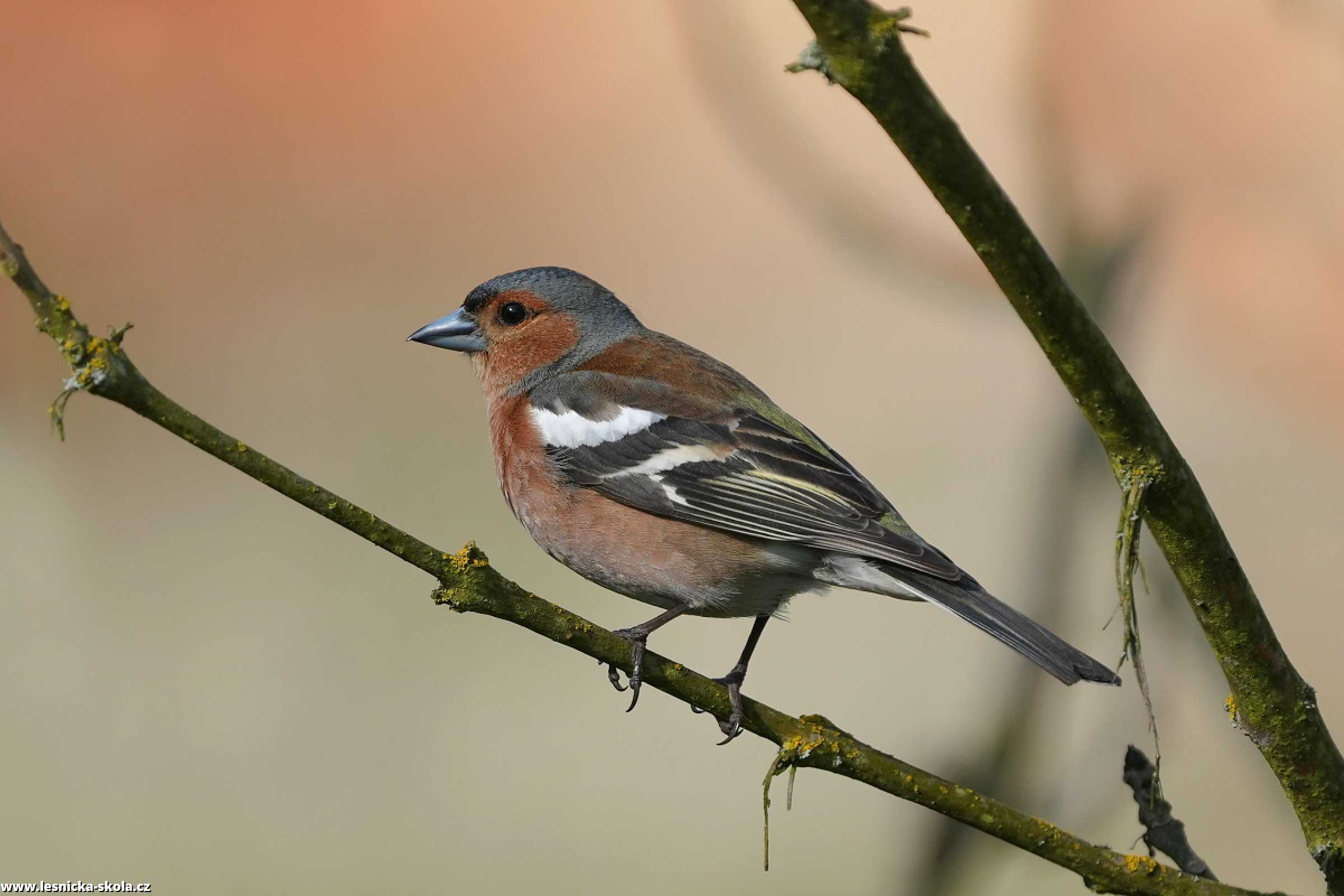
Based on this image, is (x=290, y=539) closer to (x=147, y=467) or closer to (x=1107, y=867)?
(x=147, y=467)

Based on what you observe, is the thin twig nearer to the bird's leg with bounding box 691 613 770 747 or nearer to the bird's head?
the bird's leg with bounding box 691 613 770 747

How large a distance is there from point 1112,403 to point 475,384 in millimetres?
4800

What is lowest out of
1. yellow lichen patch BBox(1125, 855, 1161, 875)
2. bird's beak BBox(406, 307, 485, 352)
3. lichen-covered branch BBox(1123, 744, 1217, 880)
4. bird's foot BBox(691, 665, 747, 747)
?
yellow lichen patch BBox(1125, 855, 1161, 875)

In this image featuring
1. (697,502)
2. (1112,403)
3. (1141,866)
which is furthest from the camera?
(697,502)

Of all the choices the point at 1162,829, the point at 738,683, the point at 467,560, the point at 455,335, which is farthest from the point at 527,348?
the point at 1162,829

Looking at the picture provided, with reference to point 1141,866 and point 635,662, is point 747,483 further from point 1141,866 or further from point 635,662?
point 1141,866

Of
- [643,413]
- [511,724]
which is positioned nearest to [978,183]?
[643,413]

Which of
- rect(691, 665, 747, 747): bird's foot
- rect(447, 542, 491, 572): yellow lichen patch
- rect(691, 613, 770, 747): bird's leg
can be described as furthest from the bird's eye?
rect(447, 542, 491, 572): yellow lichen patch

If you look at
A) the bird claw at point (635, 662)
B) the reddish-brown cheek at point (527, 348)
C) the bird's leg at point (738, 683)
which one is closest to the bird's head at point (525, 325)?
the reddish-brown cheek at point (527, 348)

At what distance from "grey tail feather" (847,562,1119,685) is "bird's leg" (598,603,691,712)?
466mm

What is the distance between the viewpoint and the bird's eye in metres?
4.40

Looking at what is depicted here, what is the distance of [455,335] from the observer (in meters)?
4.41

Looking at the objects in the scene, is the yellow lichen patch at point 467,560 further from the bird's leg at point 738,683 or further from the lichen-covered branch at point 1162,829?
the lichen-covered branch at point 1162,829

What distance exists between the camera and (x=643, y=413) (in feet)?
12.3
